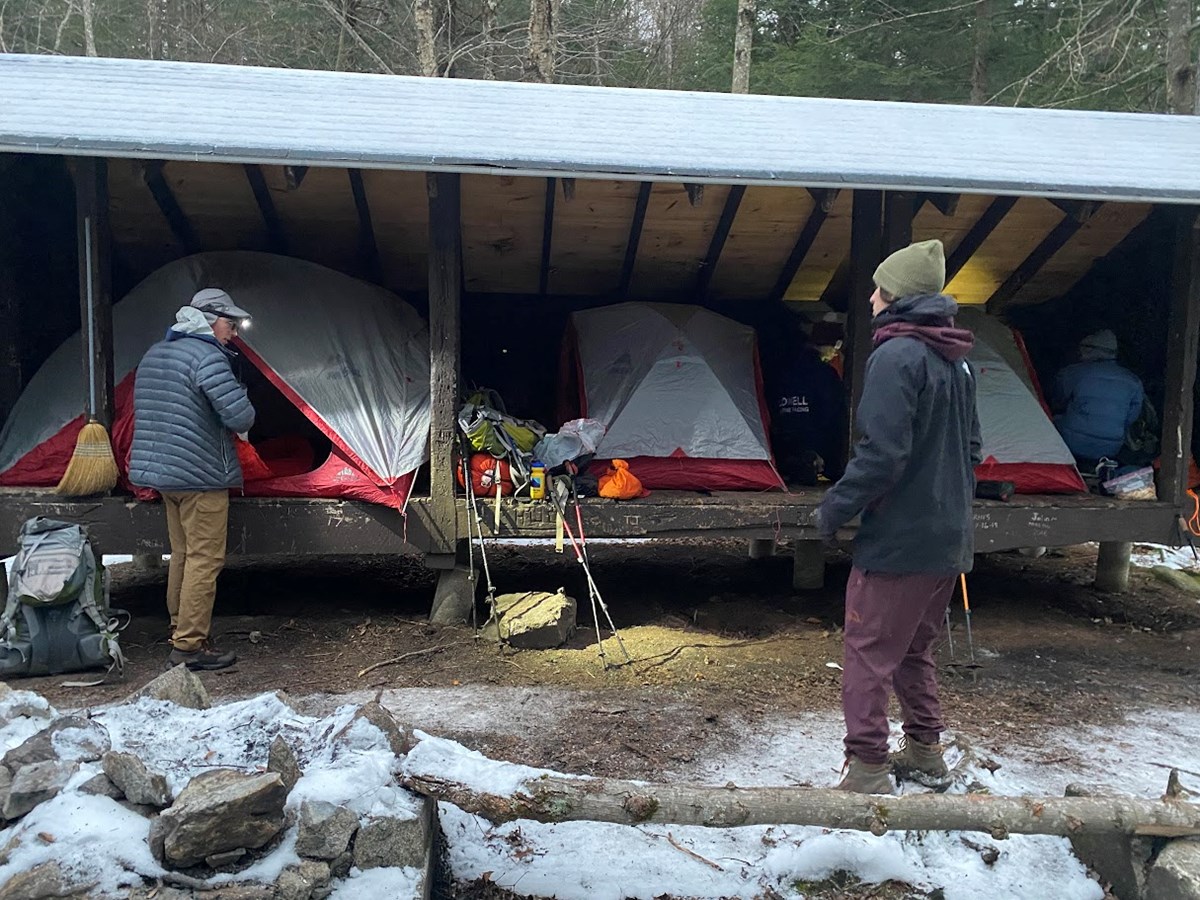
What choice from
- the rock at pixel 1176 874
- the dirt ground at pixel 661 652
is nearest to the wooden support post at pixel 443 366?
the dirt ground at pixel 661 652

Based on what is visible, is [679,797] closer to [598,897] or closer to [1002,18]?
[598,897]

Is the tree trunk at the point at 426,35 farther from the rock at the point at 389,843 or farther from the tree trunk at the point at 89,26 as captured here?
the rock at the point at 389,843

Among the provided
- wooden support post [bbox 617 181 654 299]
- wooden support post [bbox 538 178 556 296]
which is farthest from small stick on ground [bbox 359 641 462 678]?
wooden support post [bbox 617 181 654 299]

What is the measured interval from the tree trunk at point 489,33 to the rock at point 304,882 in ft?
44.3

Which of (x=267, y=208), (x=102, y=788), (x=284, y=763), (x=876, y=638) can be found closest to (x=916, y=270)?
(x=876, y=638)

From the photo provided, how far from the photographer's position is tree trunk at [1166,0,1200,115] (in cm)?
1016

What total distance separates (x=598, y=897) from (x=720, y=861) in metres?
0.43

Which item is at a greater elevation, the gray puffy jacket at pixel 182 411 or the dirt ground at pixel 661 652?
the gray puffy jacket at pixel 182 411

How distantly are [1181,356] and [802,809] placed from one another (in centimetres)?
481

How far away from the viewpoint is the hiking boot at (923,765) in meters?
3.34

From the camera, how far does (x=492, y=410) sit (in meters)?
5.71

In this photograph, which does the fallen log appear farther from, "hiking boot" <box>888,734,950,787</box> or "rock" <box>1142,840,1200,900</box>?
"hiking boot" <box>888,734,950,787</box>

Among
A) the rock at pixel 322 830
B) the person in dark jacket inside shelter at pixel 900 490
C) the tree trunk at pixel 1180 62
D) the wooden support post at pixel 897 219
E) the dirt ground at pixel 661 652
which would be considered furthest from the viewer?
the tree trunk at pixel 1180 62

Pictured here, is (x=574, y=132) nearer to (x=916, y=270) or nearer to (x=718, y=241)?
(x=718, y=241)
